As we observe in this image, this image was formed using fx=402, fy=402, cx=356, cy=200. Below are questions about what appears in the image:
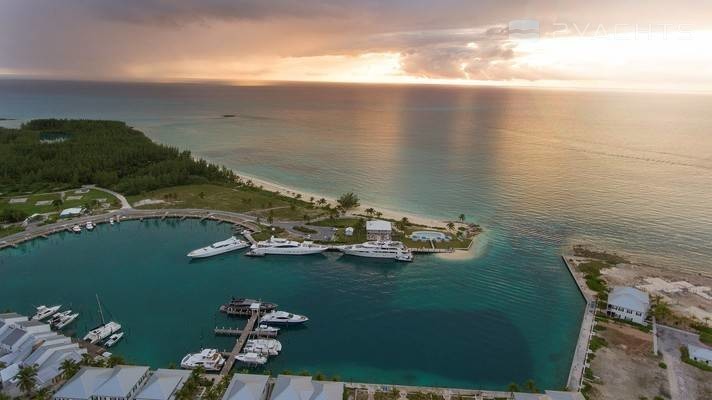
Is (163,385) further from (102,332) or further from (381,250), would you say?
(381,250)

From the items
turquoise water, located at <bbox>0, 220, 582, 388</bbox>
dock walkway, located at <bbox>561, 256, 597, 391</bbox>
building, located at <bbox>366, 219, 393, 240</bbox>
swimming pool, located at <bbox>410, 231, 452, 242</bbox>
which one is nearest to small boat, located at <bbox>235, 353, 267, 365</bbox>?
turquoise water, located at <bbox>0, 220, 582, 388</bbox>

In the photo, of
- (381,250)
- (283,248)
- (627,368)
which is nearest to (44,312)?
(283,248)

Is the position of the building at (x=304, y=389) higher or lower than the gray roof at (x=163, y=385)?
lower

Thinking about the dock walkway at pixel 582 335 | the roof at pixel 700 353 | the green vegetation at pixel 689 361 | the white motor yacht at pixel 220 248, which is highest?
the white motor yacht at pixel 220 248

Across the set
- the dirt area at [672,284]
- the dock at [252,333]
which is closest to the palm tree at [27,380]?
the dock at [252,333]

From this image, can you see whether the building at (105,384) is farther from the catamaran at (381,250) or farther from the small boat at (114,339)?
the catamaran at (381,250)

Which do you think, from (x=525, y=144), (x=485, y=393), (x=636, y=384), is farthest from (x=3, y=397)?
(x=525, y=144)
